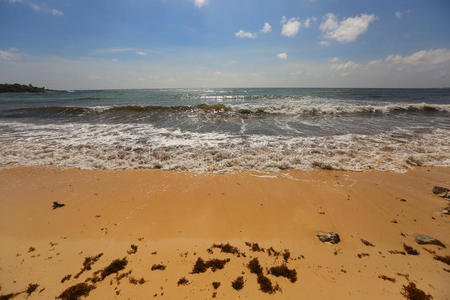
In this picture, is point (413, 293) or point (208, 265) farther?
point (208, 265)

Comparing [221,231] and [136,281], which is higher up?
[221,231]

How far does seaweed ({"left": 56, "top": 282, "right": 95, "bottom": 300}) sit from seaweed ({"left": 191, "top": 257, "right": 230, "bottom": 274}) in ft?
5.20

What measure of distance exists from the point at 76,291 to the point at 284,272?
10.6ft

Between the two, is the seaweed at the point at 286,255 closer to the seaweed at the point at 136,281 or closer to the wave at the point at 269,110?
the seaweed at the point at 136,281

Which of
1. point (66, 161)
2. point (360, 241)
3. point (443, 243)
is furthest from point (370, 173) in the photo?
point (66, 161)

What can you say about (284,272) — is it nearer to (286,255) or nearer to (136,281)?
(286,255)

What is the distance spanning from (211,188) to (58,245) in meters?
3.51

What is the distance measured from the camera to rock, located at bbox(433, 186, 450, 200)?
188 inches

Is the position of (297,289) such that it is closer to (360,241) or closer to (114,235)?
(360,241)

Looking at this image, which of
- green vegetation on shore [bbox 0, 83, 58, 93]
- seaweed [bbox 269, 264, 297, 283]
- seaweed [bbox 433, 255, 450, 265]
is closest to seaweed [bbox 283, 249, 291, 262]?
seaweed [bbox 269, 264, 297, 283]

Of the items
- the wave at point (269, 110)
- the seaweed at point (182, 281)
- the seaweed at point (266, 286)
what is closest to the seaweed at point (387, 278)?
the seaweed at point (266, 286)

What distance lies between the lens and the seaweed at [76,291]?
2.60m

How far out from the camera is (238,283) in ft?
8.88

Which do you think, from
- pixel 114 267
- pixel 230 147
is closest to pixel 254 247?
pixel 114 267
